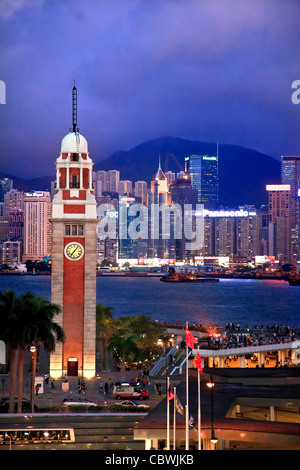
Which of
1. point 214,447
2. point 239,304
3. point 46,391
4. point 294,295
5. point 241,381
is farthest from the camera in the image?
point 294,295

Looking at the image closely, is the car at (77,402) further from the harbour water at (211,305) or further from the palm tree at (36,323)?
the harbour water at (211,305)

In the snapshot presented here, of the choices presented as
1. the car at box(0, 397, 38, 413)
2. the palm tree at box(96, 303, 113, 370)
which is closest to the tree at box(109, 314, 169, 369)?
the palm tree at box(96, 303, 113, 370)

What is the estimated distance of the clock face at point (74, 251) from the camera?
44.0 metres

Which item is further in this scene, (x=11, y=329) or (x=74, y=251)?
(x=74, y=251)

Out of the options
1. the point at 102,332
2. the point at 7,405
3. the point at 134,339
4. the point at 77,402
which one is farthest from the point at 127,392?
the point at 102,332

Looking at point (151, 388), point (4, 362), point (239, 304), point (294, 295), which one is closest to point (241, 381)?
point (151, 388)

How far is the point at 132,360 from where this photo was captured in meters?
50.9

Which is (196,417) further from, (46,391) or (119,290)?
(119,290)

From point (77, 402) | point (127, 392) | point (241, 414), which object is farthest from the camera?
point (127, 392)

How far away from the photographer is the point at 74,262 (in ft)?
144

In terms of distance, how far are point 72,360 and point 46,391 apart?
3.65m

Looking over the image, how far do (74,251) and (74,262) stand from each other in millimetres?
552

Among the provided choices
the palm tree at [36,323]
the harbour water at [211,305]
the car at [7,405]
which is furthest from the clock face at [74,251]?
the harbour water at [211,305]

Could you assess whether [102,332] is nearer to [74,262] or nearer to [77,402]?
[74,262]
